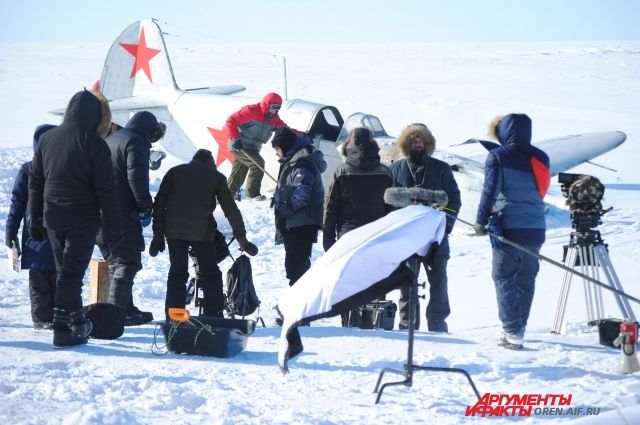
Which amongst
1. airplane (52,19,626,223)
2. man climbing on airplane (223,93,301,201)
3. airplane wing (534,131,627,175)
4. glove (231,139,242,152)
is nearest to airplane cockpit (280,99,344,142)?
airplane (52,19,626,223)

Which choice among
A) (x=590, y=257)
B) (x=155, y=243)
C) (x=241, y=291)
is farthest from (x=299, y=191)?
(x=590, y=257)

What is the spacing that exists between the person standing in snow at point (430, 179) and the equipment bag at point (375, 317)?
7.3 inches

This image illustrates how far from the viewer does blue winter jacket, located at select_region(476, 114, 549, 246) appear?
589 cm

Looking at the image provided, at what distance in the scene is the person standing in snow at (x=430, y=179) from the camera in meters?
6.71

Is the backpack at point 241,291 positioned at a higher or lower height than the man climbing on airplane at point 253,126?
lower

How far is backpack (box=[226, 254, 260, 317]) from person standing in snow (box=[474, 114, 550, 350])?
208cm

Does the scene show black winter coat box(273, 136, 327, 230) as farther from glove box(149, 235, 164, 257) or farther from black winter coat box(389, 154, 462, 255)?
glove box(149, 235, 164, 257)

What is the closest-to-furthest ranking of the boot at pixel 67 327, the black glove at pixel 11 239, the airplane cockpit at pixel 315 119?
the boot at pixel 67 327, the black glove at pixel 11 239, the airplane cockpit at pixel 315 119

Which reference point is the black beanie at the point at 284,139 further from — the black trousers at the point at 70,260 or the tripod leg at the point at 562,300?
the tripod leg at the point at 562,300

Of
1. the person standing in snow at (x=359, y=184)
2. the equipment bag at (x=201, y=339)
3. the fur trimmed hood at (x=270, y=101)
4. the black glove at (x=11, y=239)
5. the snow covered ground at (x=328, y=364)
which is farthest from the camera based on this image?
the fur trimmed hood at (x=270, y=101)

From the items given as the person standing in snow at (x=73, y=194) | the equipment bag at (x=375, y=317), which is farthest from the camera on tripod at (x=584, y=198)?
the person standing in snow at (x=73, y=194)

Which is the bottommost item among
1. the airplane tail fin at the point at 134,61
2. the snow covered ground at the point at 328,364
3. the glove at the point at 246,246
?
the snow covered ground at the point at 328,364

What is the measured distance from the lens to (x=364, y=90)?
3603 cm

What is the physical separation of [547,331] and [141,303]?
4229mm
